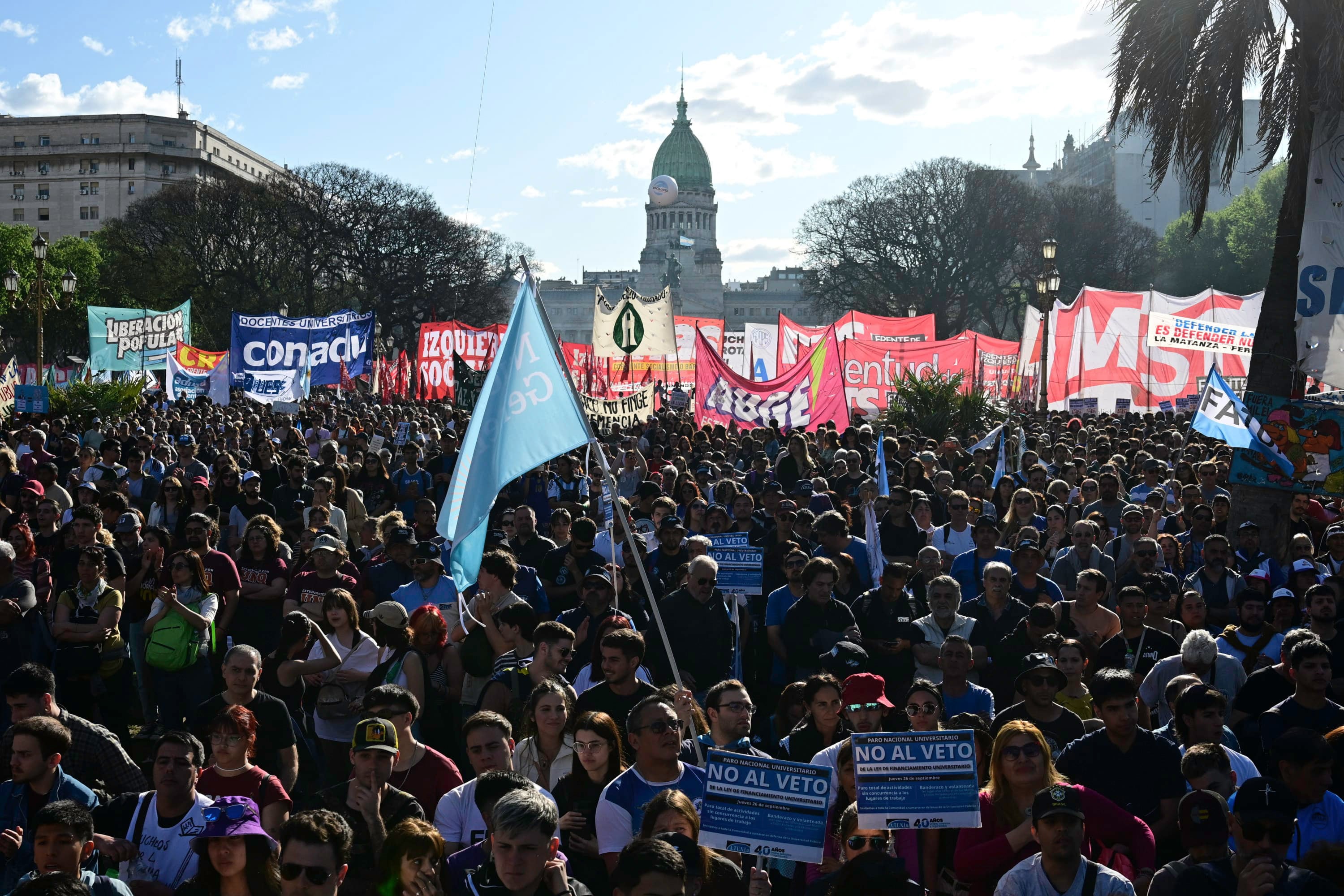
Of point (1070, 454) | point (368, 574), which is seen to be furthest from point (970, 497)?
point (368, 574)

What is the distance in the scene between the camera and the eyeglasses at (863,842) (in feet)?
14.1

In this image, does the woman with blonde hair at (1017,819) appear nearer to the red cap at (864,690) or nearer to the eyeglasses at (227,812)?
the red cap at (864,690)

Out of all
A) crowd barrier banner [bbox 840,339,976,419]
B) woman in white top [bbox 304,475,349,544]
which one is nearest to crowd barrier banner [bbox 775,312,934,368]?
crowd barrier banner [bbox 840,339,976,419]

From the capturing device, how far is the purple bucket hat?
14.2ft

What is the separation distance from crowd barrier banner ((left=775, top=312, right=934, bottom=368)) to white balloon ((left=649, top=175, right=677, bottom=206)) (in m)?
120

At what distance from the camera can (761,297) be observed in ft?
506

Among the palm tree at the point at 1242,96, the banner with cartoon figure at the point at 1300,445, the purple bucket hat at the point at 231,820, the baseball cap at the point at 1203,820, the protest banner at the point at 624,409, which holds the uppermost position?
the palm tree at the point at 1242,96

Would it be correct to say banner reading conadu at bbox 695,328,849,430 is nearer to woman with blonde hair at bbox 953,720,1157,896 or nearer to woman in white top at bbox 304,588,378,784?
woman in white top at bbox 304,588,378,784

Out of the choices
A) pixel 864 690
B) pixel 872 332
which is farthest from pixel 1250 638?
pixel 872 332

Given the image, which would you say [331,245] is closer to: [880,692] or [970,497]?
[970,497]

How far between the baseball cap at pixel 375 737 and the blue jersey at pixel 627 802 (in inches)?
30.2

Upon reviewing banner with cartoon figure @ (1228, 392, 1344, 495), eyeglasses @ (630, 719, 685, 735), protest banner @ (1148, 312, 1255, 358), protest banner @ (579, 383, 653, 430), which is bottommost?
eyeglasses @ (630, 719, 685, 735)

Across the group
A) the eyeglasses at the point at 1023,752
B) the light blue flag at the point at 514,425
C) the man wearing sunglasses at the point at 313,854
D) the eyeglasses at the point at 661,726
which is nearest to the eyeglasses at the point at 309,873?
the man wearing sunglasses at the point at 313,854

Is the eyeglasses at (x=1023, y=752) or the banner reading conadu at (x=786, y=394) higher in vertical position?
the banner reading conadu at (x=786, y=394)
